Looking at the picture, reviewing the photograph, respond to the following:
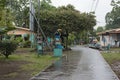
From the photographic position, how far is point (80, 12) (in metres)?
43.2

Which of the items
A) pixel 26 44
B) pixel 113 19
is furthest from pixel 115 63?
pixel 113 19

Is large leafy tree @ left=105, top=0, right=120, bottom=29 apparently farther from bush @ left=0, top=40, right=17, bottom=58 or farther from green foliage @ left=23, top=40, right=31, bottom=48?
bush @ left=0, top=40, right=17, bottom=58

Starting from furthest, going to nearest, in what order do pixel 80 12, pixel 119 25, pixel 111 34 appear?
pixel 119 25 → pixel 111 34 → pixel 80 12

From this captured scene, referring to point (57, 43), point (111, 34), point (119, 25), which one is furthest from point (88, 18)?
point (119, 25)

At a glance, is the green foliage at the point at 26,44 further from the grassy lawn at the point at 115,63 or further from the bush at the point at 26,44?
the grassy lawn at the point at 115,63

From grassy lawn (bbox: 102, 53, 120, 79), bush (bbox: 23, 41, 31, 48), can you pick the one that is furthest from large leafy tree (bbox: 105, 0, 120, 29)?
grassy lawn (bbox: 102, 53, 120, 79)

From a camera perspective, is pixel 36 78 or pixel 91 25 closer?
pixel 36 78

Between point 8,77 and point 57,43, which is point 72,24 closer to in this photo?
point 57,43

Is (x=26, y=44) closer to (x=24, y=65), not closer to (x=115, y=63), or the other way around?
(x=115, y=63)

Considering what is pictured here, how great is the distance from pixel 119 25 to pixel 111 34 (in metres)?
38.1

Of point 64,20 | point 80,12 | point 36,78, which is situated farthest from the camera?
point 80,12

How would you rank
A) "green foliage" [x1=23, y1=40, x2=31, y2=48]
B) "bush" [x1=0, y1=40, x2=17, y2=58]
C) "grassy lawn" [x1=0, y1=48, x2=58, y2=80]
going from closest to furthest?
"grassy lawn" [x1=0, y1=48, x2=58, y2=80] < "bush" [x1=0, y1=40, x2=17, y2=58] < "green foliage" [x1=23, y1=40, x2=31, y2=48]

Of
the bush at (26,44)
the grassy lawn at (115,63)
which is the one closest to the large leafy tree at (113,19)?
the bush at (26,44)

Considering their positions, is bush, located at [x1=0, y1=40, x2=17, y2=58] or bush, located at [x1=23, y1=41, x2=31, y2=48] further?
bush, located at [x1=23, y1=41, x2=31, y2=48]
